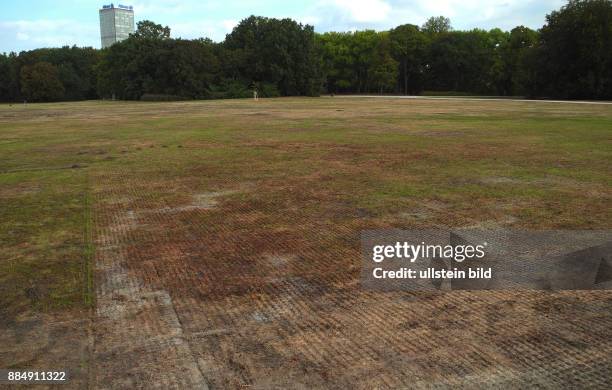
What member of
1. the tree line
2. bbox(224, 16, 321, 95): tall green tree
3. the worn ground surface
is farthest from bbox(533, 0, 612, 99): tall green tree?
the worn ground surface

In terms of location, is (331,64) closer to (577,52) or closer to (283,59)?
(283,59)

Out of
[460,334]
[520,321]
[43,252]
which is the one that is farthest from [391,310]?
[43,252]

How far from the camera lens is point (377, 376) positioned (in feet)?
12.1

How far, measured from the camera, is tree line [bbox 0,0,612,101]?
57000mm

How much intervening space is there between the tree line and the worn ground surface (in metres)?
49.8

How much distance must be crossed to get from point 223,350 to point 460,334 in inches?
70.9

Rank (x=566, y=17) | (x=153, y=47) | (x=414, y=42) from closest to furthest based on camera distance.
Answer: (x=566, y=17) → (x=153, y=47) → (x=414, y=42)

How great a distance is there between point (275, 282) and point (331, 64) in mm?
93187

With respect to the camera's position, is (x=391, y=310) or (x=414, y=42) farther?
(x=414, y=42)

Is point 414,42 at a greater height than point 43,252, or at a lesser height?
greater

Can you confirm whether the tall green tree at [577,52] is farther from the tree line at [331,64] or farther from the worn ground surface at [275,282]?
the worn ground surface at [275,282]

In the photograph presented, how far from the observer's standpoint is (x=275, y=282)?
18.1 ft

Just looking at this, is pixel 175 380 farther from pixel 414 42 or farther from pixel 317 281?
pixel 414 42

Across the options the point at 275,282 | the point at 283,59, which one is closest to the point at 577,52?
the point at 283,59
